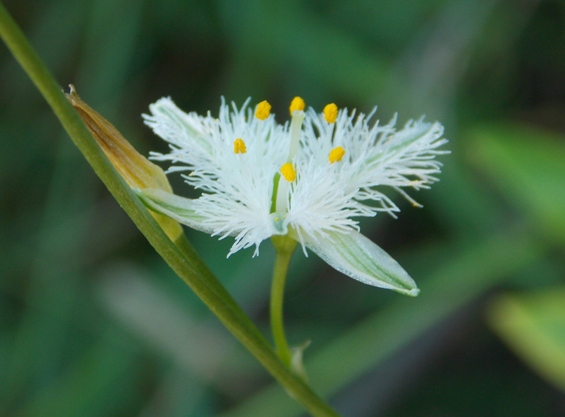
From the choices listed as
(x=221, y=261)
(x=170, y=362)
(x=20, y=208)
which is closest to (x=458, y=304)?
(x=221, y=261)

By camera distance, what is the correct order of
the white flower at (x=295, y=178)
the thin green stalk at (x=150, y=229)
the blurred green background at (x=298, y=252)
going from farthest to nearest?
the blurred green background at (x=298, y=252) < the white flower at (x=295, y=178) < the thin green stalk at (x=150, y=229)

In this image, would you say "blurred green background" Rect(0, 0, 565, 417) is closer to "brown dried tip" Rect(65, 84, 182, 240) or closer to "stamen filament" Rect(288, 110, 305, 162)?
"stamen filament" Rect(288, 110, 305, 162)

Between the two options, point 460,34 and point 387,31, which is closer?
point 460,34

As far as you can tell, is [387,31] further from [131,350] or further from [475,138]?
[131,350]

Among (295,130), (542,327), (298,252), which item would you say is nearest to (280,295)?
(295,130)

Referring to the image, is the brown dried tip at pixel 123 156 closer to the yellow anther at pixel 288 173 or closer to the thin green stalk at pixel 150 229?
the thin green stalk at pixel 150 229

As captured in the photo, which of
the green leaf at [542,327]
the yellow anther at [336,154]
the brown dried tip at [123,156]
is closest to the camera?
the brown dried tip at [123,156]

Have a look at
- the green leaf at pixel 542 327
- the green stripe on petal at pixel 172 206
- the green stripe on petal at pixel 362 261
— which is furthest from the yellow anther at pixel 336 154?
the green leaf at pixel 542 327
